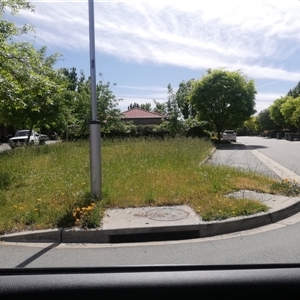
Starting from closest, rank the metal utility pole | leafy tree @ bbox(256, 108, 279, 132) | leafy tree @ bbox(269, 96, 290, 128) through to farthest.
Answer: the metal utility pole < leafy tree @ bbox(269, 96, 290, 128) < leafy tree @ bbox(256, 108, 279, 132)

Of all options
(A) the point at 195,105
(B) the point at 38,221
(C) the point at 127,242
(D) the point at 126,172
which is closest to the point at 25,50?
(D) the point at 126,172

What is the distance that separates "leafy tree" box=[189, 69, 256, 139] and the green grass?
22552mm

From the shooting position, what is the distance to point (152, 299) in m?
1.79

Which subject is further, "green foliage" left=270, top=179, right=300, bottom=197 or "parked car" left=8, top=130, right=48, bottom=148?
"parked car" left=8, top=130, right=48, bottom=148

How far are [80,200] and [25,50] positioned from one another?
727 centimetres

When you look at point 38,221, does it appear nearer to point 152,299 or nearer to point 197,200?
point 197,200

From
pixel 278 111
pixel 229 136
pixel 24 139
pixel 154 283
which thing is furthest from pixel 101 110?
pixel 278 111

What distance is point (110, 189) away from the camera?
736cm

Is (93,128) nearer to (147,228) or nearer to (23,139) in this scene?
(147,228)

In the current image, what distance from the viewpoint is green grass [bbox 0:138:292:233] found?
5.64 metres

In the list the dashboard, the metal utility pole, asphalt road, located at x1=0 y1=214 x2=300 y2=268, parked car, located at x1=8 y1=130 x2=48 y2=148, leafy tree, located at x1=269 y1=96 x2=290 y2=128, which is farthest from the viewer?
leafy tree, located at x1=269 y1=96 x2=290 y2=128

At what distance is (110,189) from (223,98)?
27.6 m

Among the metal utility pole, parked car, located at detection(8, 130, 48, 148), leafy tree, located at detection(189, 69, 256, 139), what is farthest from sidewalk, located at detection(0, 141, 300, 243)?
leafy tree, located at detection(189, 69, 256, 139)

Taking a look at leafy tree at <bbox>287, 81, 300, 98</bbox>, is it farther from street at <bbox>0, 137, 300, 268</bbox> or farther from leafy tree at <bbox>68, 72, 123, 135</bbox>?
street at <bbox>0, 137, 300, 268</bbox>
